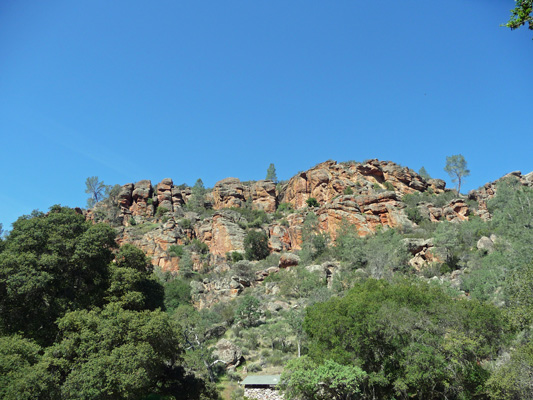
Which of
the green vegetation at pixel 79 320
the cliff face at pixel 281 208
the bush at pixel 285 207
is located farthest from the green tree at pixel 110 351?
the bush at pixel 285 207

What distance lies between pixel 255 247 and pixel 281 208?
83.1 feet

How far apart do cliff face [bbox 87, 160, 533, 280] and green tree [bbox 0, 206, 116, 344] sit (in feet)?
139

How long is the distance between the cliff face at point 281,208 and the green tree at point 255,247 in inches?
86.7

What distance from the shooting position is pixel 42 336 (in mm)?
21875

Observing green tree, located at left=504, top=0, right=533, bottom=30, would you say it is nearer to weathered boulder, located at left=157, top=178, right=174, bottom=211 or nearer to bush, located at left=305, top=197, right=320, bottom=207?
bush, located at left=305, top=197, right=320, bottom=207

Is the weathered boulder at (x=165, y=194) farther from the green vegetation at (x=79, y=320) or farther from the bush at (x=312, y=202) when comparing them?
the green vegetation at (x=79, y=320)

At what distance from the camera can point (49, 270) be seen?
23188 mm

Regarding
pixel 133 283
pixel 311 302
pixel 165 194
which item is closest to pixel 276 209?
pixel 165 194

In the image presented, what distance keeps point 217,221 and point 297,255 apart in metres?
21.5

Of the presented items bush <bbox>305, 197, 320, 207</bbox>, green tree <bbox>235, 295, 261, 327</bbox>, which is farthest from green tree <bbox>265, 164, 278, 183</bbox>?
green tree <bbox>235, 295, 261, 327</bbox>

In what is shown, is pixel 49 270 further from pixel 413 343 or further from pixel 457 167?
pixel 457 167

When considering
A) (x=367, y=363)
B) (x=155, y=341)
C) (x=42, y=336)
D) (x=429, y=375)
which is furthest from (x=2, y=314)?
(x=429, y=375)

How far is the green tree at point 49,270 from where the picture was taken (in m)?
21.8

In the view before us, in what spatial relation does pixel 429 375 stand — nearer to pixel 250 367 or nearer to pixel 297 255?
pixel 250 367
